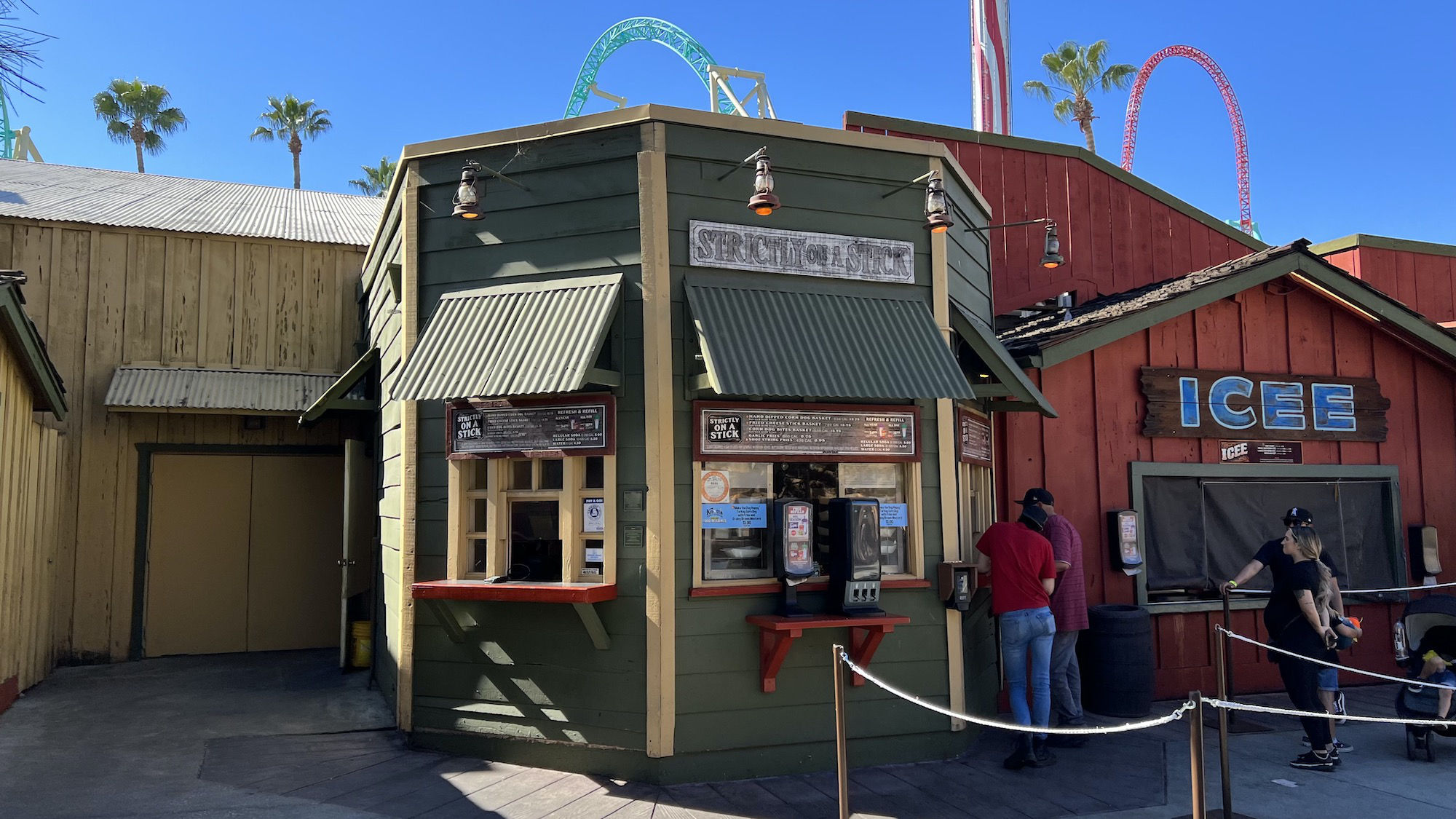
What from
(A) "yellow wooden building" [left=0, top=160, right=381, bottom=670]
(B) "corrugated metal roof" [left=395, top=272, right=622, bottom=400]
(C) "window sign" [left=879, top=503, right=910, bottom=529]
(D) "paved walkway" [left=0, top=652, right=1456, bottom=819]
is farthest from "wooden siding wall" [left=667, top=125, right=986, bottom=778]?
(A) "yellow wooden building" [left=0, top=160, right=381, bottom=670]

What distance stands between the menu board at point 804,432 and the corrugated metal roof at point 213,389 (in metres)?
Answer: 5.95

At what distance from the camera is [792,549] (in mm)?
6363

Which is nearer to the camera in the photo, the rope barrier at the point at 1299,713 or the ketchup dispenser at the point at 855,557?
the rope barrier at the point at 1299,713

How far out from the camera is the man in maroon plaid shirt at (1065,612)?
7.36 metres

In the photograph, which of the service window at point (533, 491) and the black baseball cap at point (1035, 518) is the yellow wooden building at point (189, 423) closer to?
the service window at point (533, 491)

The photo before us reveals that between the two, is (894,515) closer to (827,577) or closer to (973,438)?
(827,577)

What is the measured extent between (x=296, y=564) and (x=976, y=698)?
25.4 ft

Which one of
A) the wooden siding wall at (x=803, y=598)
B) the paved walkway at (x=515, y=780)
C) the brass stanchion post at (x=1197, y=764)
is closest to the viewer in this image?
the brass stanchion post at (x=1197, y=764)

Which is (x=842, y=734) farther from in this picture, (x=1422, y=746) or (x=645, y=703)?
(x=1422, y=746)

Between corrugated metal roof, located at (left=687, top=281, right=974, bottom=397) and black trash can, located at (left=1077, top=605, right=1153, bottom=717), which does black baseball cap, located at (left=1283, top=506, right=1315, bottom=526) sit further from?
corrugated metal roof, located at (left=687, top=281, right=974, bottom=397)

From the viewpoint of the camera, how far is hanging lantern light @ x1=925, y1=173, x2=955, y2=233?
22.2 ft

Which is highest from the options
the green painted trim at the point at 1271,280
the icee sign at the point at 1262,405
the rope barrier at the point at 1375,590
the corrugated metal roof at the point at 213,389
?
the green painted trim at the point at 1271,280

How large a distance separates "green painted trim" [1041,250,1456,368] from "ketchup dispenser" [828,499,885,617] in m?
2.78

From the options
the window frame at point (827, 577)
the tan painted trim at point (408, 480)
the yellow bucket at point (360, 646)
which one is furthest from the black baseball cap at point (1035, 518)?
the yellow bucket at point (360, 646)
